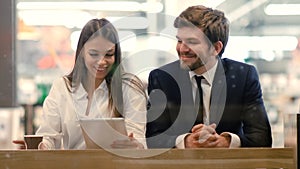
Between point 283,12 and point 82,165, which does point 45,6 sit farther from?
point 283,12

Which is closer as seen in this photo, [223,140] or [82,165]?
[82,165]

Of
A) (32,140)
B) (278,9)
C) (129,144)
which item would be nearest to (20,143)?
(32,140)

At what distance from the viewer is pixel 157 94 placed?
212cm

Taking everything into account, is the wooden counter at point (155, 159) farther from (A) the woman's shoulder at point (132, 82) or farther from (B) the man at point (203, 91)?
(A) the woman's shoulder at point (132, 82)

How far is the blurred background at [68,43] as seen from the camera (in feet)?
6.92

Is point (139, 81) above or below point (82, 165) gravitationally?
above

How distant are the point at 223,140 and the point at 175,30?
420mm

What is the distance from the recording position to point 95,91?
6.93 feet

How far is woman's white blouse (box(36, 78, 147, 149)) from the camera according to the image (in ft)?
6.73

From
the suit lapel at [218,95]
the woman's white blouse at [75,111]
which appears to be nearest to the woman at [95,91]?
the woman's white blouse at [75,111]

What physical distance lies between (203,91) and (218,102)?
66 mm

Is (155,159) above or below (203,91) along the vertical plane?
below

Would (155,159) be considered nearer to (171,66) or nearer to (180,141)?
(180,141)

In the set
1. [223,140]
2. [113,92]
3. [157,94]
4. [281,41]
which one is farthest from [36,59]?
[281,41]
